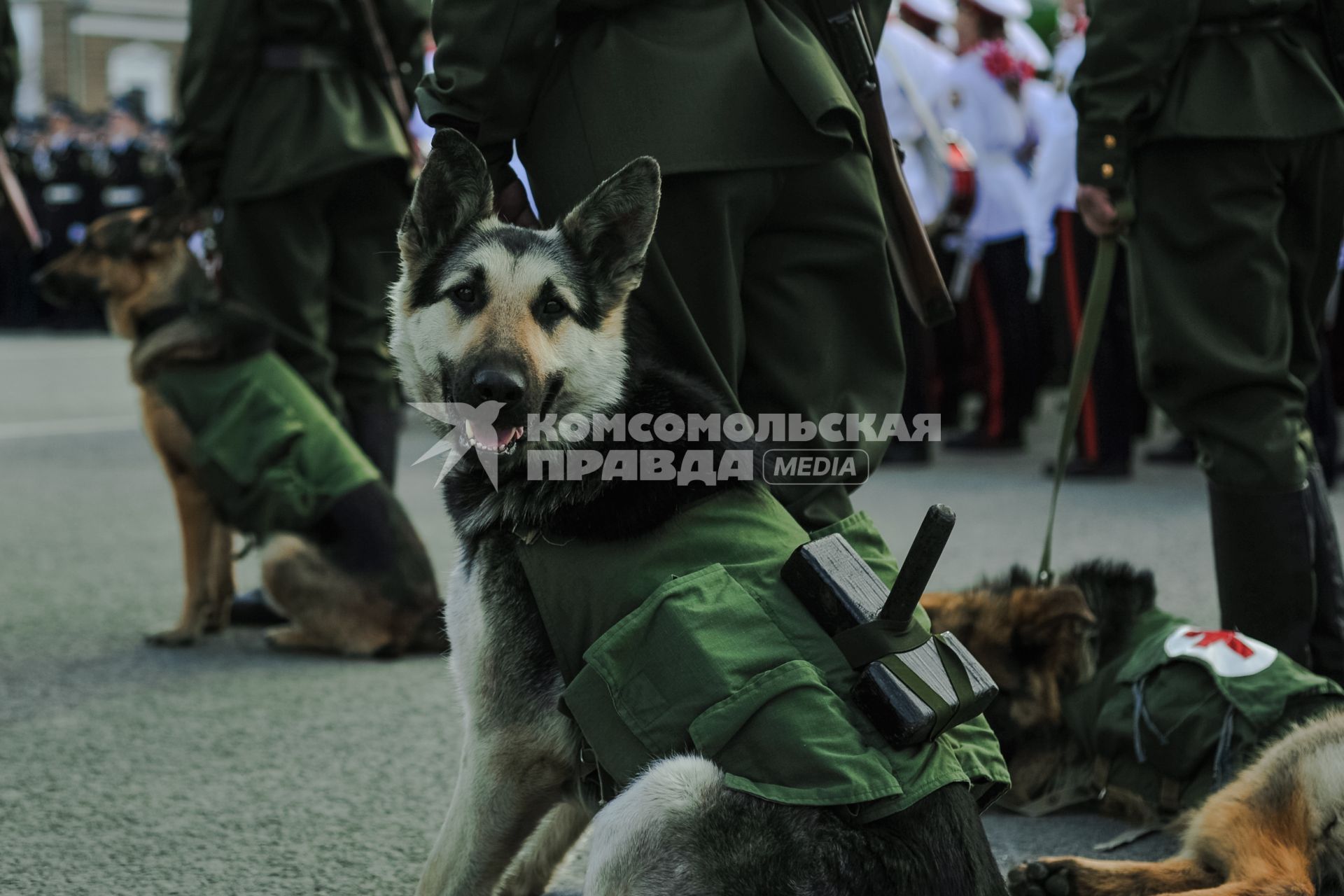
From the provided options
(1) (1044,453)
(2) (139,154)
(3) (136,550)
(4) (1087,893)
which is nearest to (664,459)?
(4) (1087,893)

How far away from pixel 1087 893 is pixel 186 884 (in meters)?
1.70

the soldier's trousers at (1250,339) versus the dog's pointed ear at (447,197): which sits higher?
the dog's pointed ear at (447,197)

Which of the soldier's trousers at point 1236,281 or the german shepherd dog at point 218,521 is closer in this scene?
the soldier's trousers at point 1236,281

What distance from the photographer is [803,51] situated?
2680 mm

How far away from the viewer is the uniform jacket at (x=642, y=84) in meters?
2.60

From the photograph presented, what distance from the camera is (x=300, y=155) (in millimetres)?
4797

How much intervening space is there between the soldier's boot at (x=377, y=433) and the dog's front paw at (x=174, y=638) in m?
1.00

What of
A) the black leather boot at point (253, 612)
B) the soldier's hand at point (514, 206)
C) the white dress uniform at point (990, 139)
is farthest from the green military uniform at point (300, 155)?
the white dress uniform at point (990, 139)

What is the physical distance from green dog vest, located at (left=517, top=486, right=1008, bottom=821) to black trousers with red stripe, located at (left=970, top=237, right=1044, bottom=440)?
6.48 metres

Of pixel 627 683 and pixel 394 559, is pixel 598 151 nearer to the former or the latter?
pixel 627 683

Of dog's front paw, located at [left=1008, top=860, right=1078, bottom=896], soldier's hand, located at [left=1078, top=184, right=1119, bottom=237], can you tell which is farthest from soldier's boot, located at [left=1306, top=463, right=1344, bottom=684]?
dog's front paw, located at [left=1008, top=860, right=1078, bottom=896]

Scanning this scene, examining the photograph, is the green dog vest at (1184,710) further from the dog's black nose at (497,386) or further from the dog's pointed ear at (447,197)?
Answer: the dog's pointed ear at (447,197)

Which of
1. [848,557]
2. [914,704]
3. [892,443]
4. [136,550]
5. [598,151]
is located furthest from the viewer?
[892,443]

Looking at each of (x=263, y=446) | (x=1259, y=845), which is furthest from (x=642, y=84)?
(x=263, y=446)
